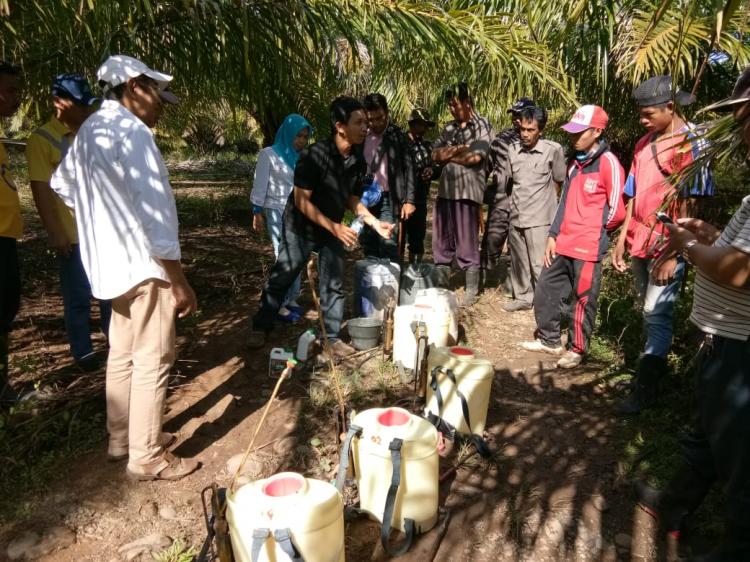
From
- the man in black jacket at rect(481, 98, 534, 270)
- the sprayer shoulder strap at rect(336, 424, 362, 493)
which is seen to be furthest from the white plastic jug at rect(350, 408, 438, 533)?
the man in black jacket at rect(481, 98, 534, 270)

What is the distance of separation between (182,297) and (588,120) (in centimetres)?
284

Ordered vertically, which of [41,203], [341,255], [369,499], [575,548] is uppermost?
[41,203]

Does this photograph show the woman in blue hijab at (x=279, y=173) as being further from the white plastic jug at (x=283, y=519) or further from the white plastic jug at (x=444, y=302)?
the white plastic jug at (x=283, y=519)

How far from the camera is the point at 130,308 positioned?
2.38 meters

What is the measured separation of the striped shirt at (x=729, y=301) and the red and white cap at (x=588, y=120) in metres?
1.90

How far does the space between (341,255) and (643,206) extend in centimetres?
203

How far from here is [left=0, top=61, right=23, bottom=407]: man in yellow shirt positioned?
2.84 meters

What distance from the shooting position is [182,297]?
239 cm

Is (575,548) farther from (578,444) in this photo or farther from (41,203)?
(41,203)

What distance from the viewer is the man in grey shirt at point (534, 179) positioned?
4.67m

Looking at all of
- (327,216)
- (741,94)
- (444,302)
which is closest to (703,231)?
(741,94)

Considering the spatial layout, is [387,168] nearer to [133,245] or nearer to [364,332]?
[364,332]

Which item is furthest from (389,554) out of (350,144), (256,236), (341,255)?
(256,236)

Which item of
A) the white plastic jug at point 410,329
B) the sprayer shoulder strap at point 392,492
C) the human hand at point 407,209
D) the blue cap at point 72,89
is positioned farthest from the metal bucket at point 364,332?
the blue cap at point 72,89
